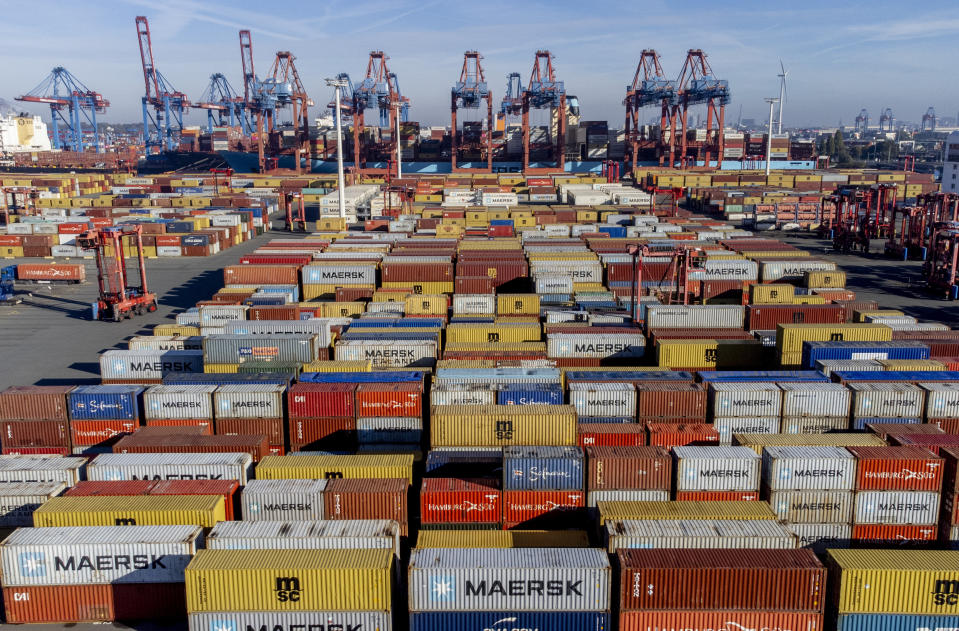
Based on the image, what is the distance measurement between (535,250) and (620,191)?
51323 mm

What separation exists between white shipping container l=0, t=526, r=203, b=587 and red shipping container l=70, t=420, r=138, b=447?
939 centimetres

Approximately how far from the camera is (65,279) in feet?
203

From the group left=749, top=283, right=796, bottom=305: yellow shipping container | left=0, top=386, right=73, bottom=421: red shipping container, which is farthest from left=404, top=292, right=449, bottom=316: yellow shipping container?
left=749, top=283, right=796, bottom=305: yellow shipping container

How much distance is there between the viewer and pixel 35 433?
26.8 m

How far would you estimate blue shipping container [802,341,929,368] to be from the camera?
29.8 metres

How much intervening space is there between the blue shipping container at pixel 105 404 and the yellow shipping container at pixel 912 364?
29673 mm

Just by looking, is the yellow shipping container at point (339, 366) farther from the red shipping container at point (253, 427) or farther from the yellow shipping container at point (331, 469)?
the yellow shipping container at point (331, 469)

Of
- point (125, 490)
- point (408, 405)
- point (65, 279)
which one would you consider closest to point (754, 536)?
point (408, 405)

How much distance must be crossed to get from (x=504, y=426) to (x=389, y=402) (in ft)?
16.3

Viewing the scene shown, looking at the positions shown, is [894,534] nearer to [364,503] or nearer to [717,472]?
[717,472]

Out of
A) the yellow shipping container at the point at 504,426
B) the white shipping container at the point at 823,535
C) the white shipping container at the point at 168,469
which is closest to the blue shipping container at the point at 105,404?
the white shipping container at the point at 168,469

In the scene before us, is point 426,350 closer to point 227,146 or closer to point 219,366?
point 219,366

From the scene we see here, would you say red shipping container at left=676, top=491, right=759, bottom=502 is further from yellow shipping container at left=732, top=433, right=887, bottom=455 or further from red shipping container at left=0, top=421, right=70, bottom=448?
red shipping container at left=0, top=421, right=70, bottom=448

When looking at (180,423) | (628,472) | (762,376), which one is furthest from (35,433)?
(762,376)
